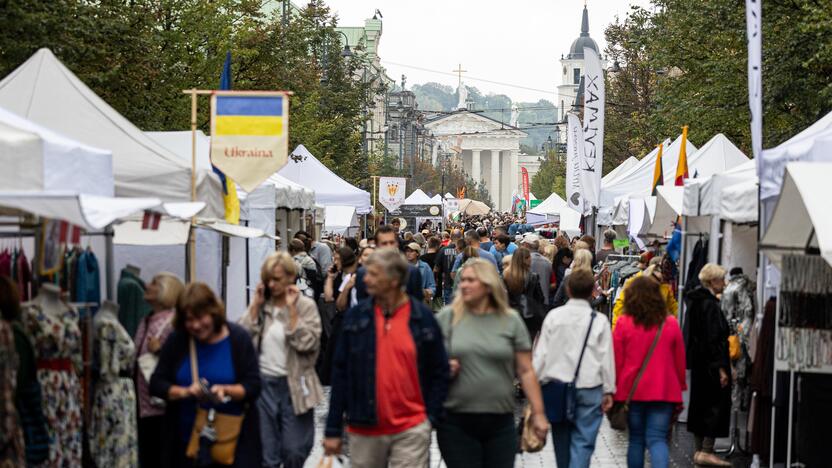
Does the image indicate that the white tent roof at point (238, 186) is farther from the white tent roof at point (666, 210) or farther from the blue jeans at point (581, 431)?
the blue jeans at point (581, 431)

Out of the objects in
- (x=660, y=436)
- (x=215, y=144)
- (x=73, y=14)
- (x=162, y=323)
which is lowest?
(x=660, y=436)

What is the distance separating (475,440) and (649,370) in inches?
95.0

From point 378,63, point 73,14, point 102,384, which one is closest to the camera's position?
point 102,384

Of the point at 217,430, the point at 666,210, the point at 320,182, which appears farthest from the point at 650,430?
the point at 320,182

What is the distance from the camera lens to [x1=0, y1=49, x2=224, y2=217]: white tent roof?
1228cm

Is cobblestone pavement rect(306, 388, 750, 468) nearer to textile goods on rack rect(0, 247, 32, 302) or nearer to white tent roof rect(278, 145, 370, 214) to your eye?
textile goods on rack rect(0, 247, 32, 302)

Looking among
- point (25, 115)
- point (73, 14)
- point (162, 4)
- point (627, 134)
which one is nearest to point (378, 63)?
point (627, 134)

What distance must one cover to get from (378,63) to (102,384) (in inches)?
4147

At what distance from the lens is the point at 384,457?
6898 millimetres

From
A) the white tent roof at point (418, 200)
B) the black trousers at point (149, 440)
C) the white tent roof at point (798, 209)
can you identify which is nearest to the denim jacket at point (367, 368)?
the black trousers at point (149, 440)

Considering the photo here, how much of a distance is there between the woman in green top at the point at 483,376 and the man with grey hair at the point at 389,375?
290 millimetres

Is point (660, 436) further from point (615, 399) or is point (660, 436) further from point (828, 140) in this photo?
point (828, 140)

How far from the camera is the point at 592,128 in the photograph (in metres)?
23.6

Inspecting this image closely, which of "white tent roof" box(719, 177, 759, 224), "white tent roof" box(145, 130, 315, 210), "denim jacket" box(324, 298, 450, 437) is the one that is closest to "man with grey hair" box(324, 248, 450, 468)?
"denim jacket" box(324, 298, 450, 437)
